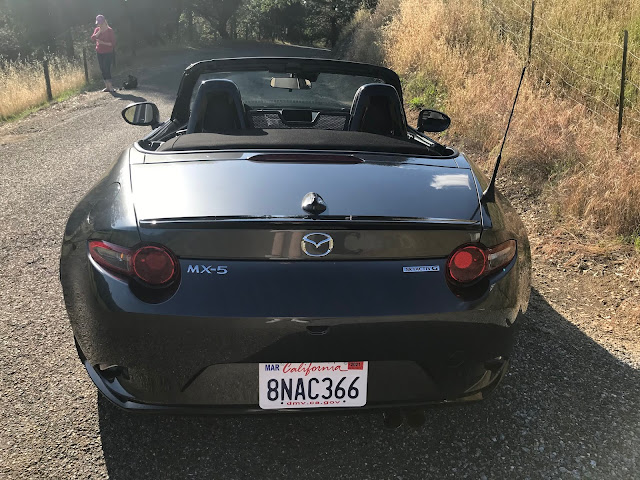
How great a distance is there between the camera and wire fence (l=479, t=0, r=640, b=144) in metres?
6.75

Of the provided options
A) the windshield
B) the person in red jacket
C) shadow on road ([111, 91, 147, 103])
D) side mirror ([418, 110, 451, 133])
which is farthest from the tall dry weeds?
the person in red jacket

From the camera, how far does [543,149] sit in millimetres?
6090

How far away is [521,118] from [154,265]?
5.87 metres

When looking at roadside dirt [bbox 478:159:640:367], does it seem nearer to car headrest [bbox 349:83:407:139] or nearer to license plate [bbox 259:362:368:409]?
car headrest [bbox 349:83:407:139]

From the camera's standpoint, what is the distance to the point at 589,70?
25.9 ft

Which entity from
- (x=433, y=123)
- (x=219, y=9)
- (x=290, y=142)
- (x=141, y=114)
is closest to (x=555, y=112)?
(x=433, y=123)

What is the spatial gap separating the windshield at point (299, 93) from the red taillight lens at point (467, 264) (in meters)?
2.31

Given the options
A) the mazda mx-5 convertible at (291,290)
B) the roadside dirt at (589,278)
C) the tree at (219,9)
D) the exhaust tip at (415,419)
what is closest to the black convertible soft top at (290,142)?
the mazda mx-5 convertible at (291,290)

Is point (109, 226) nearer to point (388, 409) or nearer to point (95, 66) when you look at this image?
point (388, 409)

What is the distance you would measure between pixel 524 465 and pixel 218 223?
4.97 ft

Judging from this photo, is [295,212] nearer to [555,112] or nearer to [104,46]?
[555,112]

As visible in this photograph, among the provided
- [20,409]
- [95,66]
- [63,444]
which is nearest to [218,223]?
[63,444]

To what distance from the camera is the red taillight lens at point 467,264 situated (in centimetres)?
204

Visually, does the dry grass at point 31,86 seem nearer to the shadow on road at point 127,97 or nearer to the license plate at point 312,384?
the shadow on road at point 127,97
